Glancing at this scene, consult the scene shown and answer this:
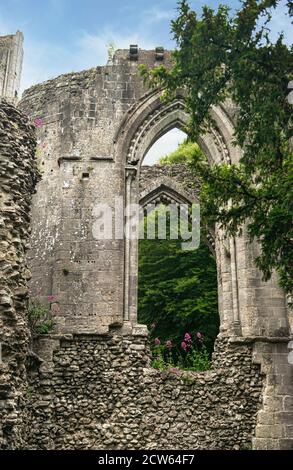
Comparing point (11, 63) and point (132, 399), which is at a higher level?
point (11, 63)

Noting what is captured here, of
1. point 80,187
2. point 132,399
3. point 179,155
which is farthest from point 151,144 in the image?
point 179,155

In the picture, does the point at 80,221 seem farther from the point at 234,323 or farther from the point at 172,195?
the point at 172,195

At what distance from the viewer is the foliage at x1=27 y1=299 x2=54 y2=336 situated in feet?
30.1

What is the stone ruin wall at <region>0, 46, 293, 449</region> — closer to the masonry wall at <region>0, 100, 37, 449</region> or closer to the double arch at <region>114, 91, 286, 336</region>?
the double arch at <region>114, 91, 286, 336</region>

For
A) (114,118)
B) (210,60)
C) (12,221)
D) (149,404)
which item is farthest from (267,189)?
(114,118)

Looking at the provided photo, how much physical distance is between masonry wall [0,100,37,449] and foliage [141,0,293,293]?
1.96 m

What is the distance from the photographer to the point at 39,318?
9.44 meters

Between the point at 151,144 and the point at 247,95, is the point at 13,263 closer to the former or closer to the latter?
the point at 247,95

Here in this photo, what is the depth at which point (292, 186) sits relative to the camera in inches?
232

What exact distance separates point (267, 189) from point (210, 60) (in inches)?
68.3

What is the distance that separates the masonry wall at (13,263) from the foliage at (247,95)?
1.96 m

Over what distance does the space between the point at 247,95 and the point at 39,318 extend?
5163 millimetres

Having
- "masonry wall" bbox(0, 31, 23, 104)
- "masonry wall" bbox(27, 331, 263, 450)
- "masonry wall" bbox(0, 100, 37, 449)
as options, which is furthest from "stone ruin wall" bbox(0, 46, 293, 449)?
"masonry wall" bbox(0, 31, 23, 104)
